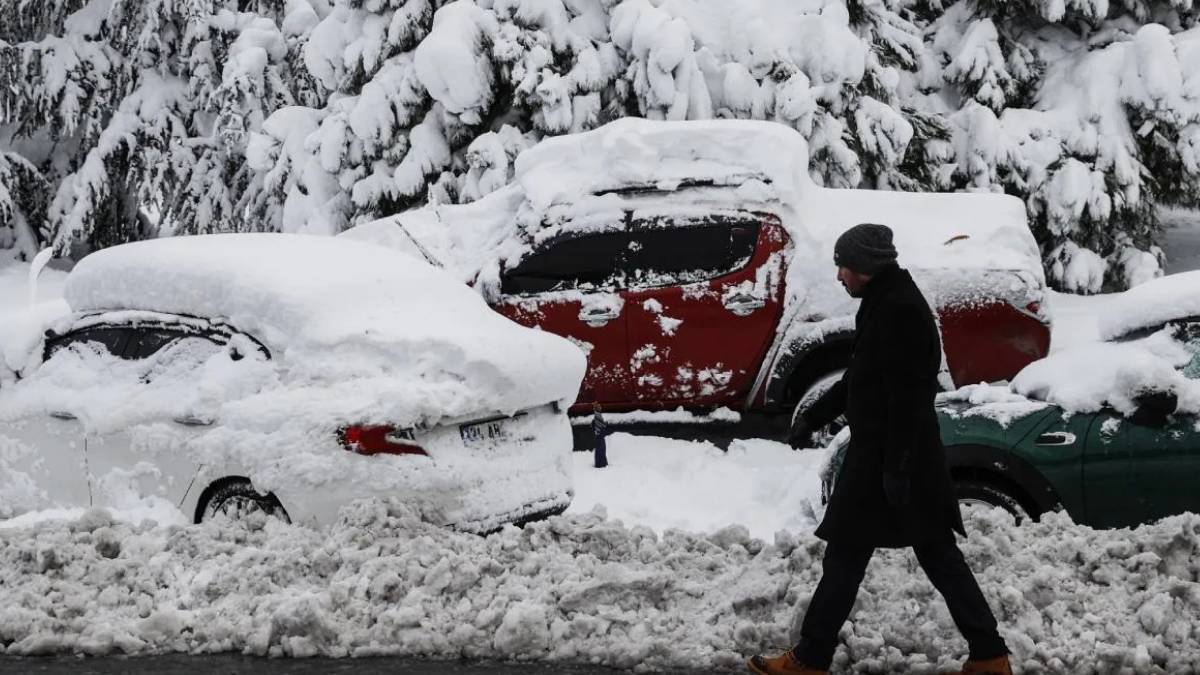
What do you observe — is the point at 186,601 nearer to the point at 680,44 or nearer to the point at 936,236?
the point at 936,236

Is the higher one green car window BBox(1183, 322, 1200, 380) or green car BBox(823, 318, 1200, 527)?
green car window BBox(1183, 322, 1200, 380)

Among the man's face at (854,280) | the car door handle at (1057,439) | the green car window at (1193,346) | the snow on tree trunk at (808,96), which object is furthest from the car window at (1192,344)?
the snow on tree trunk at (808,96)

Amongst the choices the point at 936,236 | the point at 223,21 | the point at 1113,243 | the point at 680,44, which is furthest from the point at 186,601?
the point at 223,21

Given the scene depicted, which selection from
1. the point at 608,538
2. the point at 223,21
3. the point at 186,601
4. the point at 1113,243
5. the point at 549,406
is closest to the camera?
the point at 186,601

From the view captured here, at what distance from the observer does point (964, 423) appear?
5.96 m

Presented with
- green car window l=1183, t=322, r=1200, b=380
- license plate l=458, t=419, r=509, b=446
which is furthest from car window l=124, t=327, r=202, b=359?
green car window l=1183, t=322, r=1200, b=380

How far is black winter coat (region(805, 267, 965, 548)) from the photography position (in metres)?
4.13

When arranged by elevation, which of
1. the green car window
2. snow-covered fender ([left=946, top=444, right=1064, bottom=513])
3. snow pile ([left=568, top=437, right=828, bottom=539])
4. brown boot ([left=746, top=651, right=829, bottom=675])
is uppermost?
the green car window

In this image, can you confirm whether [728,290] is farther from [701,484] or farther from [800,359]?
[701,484]

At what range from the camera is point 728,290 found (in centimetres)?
836

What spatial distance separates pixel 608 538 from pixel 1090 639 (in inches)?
83.5

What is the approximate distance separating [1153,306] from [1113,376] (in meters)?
0.73

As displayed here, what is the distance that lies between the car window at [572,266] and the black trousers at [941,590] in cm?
450

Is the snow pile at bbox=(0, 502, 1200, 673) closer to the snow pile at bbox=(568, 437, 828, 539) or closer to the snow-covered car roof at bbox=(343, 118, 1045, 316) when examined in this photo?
the snow pile at bbox=(568, 437, 828, 539)
